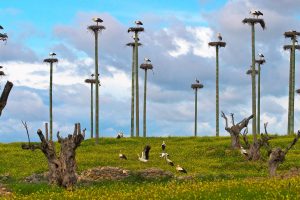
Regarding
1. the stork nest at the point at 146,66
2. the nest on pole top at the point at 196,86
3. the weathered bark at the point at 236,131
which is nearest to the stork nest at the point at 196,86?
the nest on pole top at the point at 196,86

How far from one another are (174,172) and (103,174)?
19.7ft

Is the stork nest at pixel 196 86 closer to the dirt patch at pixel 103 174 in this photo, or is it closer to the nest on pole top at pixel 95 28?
the nest on pole top at pixel 95 28

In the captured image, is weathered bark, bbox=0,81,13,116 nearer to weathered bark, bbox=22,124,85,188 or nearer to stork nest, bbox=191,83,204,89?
weathered bark, bbox=22,124,85,188

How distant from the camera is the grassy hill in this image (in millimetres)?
24703

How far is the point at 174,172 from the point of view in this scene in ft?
156

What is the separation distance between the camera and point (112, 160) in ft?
188

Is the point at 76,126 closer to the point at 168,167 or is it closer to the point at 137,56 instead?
the point at 168,167

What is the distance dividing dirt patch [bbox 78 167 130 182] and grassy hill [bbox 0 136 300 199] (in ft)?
3.81

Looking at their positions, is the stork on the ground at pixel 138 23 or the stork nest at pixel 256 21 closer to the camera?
the stork nest at pixel 256 21

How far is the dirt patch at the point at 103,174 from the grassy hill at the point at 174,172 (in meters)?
1.16

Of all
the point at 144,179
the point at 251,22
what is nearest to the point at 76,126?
the point at 144,179

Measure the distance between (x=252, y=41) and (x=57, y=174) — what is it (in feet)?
142

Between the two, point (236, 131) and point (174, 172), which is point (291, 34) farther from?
point (174, 172)

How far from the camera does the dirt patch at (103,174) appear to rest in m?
44.2
